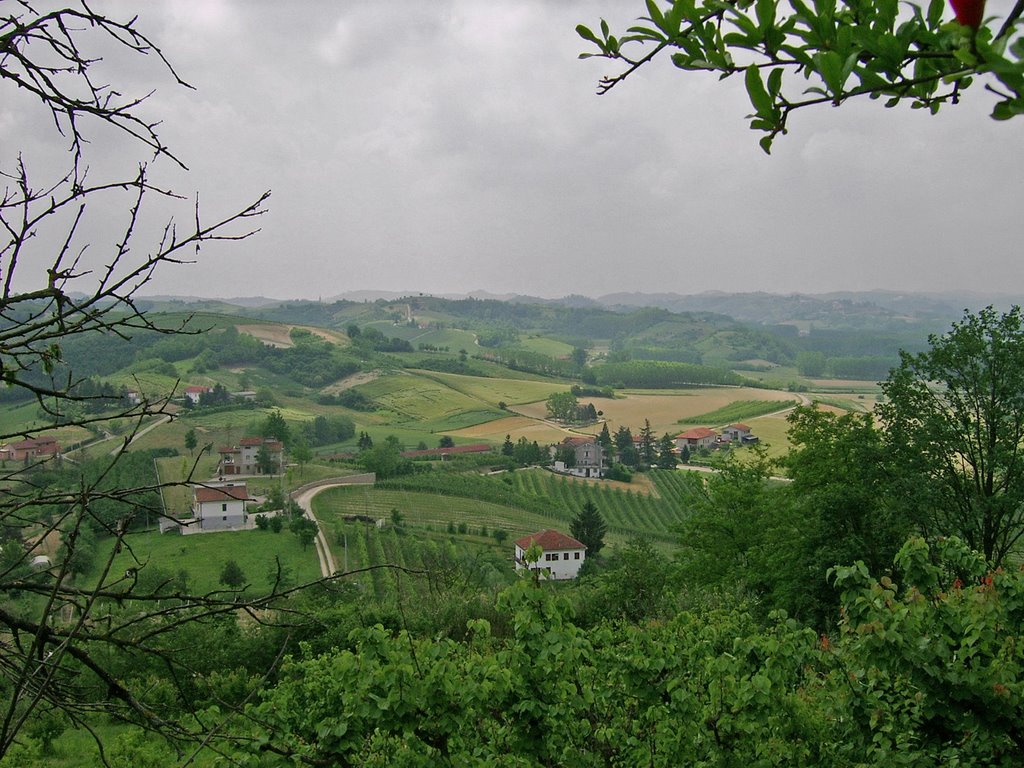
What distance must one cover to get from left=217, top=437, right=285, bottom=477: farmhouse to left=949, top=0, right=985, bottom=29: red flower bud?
58434mm

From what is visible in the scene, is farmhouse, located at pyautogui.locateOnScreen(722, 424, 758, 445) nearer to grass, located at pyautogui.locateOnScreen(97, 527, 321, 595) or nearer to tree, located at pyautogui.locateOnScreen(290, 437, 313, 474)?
tree, located at pyautogui.locateOnScreen(290, 437, 313, 474)

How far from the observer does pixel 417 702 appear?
4.41 m

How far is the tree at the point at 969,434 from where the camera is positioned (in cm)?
1307

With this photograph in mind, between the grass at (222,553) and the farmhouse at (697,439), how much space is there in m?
44.8

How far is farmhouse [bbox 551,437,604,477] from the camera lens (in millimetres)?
66500

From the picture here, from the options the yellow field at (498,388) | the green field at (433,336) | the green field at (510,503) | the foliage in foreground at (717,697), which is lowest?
the green field at (510,503)

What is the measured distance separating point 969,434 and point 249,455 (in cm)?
5428

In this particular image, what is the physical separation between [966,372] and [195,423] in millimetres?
67948

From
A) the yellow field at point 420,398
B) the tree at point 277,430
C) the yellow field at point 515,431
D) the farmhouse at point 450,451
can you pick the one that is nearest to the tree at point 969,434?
the farmhouse at point 450,451

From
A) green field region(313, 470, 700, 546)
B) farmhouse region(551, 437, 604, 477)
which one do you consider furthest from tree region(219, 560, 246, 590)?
farmhouse region(551, 437, 604, 477)

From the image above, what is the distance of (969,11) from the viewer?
1.23 metres

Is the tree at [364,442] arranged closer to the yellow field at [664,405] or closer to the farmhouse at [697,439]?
the yellow field at [664,405]

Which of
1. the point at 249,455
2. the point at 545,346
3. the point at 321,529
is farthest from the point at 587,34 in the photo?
the point at 545,346

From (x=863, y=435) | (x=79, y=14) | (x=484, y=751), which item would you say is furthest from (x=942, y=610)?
(x=863, y=435)
